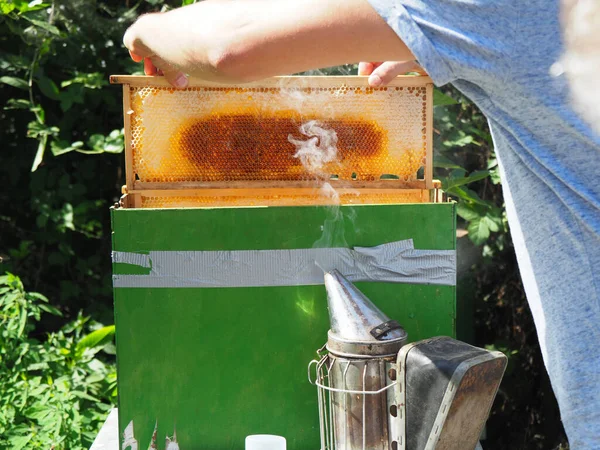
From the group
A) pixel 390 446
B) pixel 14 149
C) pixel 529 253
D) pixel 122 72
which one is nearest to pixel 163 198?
pixel 390 446

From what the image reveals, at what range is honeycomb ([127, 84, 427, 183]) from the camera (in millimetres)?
1628

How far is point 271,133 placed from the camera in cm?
164

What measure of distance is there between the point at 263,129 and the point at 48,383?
4.46 feet

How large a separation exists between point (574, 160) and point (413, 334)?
0.74 m

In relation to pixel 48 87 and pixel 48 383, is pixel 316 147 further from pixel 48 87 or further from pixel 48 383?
pixel 48 87

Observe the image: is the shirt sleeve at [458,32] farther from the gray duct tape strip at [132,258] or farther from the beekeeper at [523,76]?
the gray duct tape strip at [132,258]

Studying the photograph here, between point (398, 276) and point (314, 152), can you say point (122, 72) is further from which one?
point (398, 276)

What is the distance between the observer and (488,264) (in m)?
2.77

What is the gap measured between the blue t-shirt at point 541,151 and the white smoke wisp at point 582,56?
0.4 inches

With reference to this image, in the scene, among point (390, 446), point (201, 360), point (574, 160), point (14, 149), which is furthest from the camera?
point (14, 149)

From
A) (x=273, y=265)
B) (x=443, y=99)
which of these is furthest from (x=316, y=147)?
(x=443, y=99)

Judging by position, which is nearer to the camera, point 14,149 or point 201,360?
point 201,360

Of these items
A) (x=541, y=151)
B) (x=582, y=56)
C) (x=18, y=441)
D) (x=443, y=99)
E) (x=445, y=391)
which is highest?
(x=443, y=99)

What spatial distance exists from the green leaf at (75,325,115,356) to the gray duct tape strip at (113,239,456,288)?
1310 millimetres
